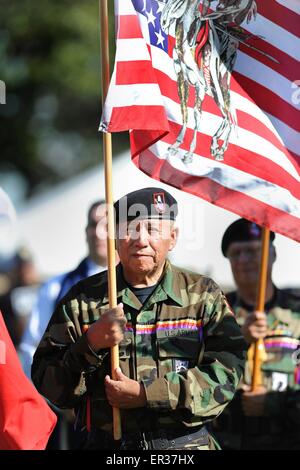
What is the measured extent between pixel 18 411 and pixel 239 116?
6.59ft

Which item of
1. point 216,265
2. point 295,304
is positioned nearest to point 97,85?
point 216,265

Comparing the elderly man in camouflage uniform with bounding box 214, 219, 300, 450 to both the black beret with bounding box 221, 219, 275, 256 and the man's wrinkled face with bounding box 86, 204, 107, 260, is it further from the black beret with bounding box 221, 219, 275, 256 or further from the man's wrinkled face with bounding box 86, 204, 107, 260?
the man's wrinkled face with bounding box 86, 204, 107, 260

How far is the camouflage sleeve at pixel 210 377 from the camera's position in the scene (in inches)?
255

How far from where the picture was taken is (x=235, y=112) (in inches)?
281

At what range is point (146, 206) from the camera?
6711 millimetres

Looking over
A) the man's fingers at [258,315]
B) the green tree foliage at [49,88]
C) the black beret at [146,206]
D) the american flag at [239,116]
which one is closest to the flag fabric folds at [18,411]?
the black beret at [146,206]

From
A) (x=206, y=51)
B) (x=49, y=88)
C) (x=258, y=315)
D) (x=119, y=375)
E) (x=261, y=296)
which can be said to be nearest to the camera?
(x=119, y=375)

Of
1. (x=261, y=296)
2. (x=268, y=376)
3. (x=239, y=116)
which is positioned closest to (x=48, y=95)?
(x=268, y=376)

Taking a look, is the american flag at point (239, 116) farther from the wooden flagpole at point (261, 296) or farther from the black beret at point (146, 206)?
the wooden flagpole at point (261, 296)

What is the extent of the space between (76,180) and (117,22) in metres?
7.68

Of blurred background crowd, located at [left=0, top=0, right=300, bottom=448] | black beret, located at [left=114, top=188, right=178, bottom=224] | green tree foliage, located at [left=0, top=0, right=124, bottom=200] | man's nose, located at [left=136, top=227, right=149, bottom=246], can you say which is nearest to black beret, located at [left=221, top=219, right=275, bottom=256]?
black beret, located at [left=114, top=188, right=178, bottom=224]

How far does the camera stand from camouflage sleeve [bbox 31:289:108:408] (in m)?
6.52

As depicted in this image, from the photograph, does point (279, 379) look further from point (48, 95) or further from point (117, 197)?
point (48, 95)

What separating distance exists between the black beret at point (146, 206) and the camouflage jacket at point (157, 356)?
356 mm
